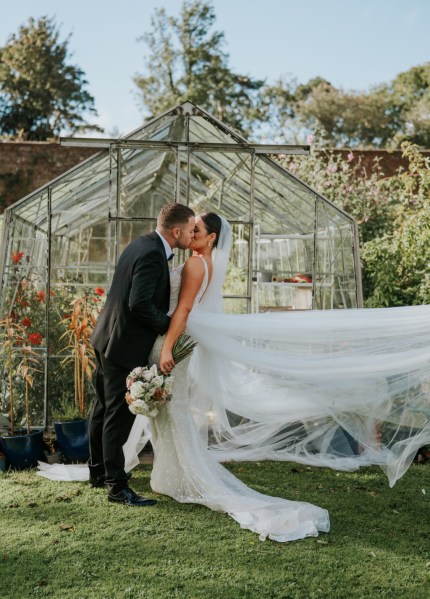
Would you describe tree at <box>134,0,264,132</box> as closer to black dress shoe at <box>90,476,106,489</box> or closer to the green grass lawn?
black dress shoe at <box>90,476,106,489</box>

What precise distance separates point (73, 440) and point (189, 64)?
23.0 meters

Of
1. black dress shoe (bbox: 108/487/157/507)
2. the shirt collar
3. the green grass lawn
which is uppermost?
the shirt collar

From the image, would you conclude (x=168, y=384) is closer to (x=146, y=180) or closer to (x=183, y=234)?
(x=183, y=234)

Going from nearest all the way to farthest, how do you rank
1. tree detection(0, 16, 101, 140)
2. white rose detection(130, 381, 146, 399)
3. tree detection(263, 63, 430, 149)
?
white rose detection(130, 381, 146, 399) < tree detection(0, 16, 101, 140) < tree detection(263, 63, 430, 149)

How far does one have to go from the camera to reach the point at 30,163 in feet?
51.8

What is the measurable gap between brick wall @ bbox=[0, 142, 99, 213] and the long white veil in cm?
1181

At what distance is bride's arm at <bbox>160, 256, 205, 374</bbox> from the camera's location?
Result: 14.0ft

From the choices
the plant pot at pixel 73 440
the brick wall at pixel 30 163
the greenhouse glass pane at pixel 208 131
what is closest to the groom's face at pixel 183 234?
the plant pot at pixel 73 440

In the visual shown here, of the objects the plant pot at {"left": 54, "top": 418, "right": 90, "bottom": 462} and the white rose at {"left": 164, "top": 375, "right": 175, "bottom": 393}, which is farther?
the plant pot at {"left": 54, "top": 418, "right": 90, "bottom": 462}

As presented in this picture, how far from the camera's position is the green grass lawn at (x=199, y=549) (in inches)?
126

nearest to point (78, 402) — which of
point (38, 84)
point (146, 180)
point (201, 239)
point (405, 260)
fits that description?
point (201, 239)

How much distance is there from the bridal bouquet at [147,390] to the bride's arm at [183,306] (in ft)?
0.34

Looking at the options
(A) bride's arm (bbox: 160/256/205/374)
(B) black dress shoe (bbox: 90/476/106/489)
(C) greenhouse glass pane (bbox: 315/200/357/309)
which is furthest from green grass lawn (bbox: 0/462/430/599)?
(C) greenhouse glass pane (bbox: 315/200/357/309)

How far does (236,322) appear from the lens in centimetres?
450
